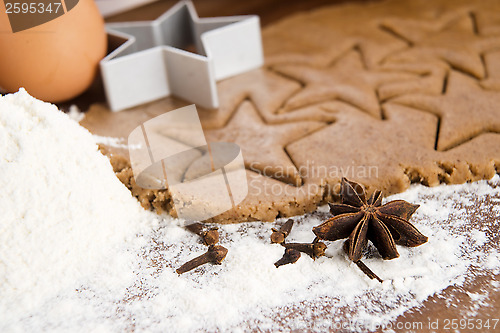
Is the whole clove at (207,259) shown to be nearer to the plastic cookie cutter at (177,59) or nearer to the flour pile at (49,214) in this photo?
the flour pile at (49,214)

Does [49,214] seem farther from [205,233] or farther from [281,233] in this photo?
[281,233]

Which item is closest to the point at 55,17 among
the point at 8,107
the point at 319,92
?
the point at 8,107

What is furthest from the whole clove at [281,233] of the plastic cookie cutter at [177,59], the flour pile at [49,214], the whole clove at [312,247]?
the plastic cookie cutter at [177,59]

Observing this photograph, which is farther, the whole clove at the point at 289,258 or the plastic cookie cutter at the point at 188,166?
the plastic cookie cutter at the point at 188,166

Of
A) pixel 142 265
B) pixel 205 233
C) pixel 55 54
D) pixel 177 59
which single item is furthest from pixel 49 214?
pixel 177 59

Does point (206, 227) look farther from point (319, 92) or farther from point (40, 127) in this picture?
point (319, 92)
